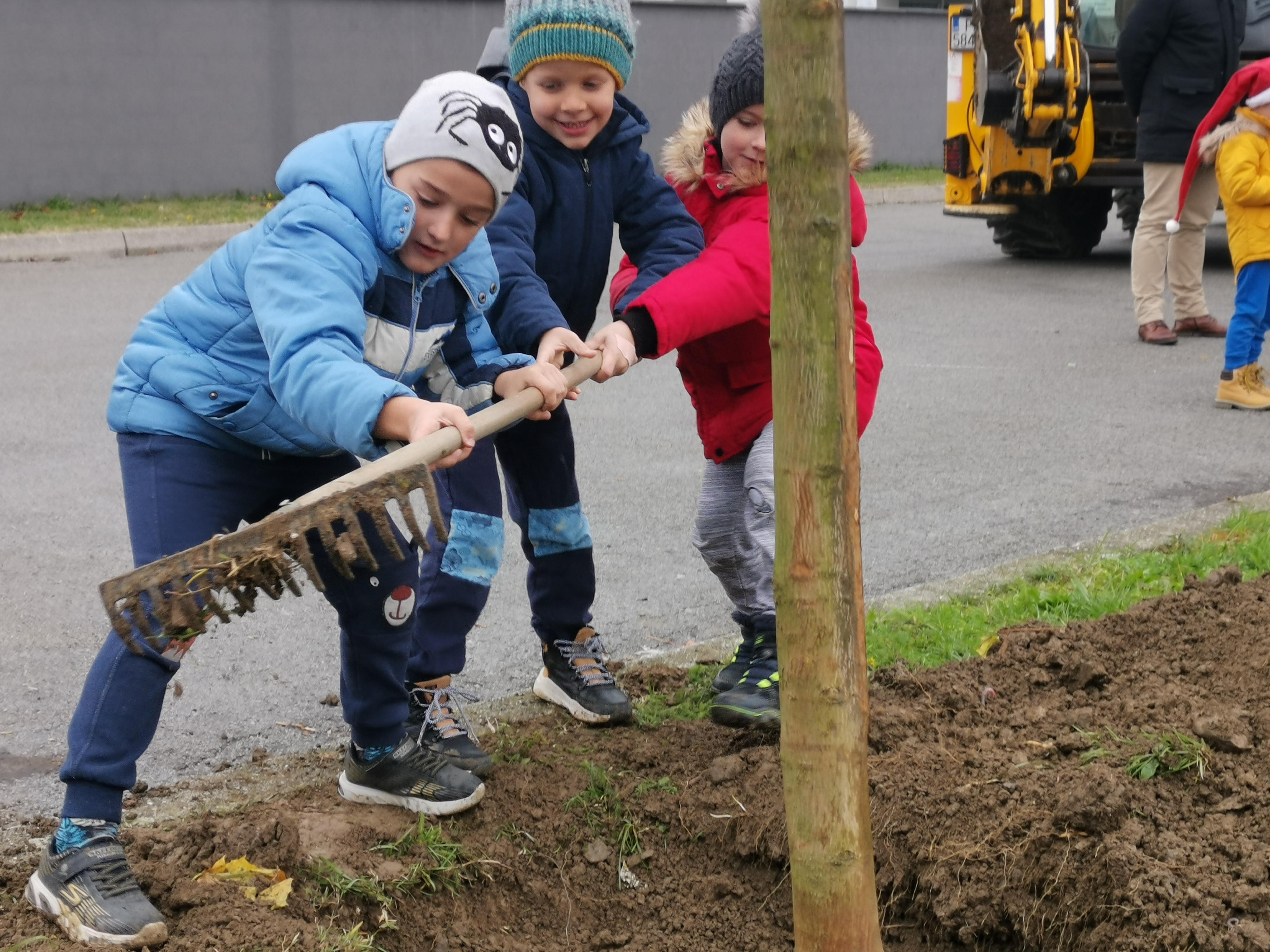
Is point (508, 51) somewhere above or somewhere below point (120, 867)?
above

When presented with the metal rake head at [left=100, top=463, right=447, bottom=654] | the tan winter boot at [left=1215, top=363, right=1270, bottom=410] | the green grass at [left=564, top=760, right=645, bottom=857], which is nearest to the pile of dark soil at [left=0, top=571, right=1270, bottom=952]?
the green grass at [left=564, top=760, right=645, bottom=857]

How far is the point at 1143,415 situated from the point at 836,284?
197 inches

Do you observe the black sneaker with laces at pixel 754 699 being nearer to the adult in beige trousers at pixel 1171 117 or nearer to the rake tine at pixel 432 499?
the rake tine at pixel 432 499

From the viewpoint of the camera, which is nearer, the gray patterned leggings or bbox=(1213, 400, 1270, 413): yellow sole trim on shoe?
the gray patterned leggings

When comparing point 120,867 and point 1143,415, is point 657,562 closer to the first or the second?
point 120,867

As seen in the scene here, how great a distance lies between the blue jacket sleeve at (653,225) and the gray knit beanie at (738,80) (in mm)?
200

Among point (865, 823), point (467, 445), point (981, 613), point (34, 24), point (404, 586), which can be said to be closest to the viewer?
point (865, 823)

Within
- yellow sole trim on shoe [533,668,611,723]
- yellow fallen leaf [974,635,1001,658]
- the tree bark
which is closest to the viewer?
the tree bark

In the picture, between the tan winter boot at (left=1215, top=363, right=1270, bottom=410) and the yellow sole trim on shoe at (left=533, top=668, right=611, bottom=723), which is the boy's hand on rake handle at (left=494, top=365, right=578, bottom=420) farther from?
the tan winter boot at (left=1215, top=363, right=1270, bottom=410)

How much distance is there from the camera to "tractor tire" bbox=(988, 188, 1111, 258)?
37.2 feet

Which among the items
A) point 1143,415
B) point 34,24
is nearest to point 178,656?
point 1143,415

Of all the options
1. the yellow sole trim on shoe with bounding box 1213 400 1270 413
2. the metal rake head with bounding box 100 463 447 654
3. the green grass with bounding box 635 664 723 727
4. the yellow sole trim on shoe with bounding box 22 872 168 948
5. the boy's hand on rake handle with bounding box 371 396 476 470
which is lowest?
the yellow sole trim on shoe with bounding box 1213 400 1270 413

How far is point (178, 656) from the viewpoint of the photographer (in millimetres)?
2447

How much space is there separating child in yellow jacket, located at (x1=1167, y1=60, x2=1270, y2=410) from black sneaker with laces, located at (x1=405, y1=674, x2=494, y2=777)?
4.68 meters
